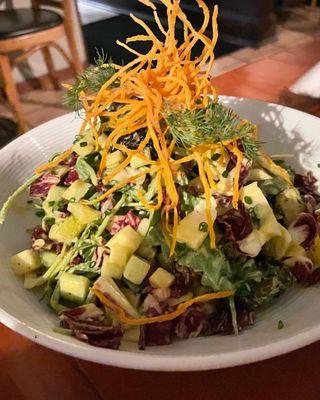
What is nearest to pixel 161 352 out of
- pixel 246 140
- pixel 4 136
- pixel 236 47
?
pixel 246 140

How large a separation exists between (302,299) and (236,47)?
2.84m

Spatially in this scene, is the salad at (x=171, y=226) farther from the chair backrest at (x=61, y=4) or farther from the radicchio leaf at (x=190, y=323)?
the chair backrest at (x=61, y=4)

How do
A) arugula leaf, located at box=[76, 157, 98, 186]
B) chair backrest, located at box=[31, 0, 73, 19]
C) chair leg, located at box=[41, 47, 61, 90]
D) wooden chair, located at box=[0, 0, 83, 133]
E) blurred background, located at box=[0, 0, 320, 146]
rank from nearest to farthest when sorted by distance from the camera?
1. arugula leaf, located at box=[76, 157, 98, 186]
2. blurred background, located at box=[0, 0, 320, 146]
3. wooden chair, located at box=[0, 0, 83, 133]
4. chair backrest, located at box=[31, 0, 73, 19]
5. chair leg, located at box=[41, 47, 61, 90]

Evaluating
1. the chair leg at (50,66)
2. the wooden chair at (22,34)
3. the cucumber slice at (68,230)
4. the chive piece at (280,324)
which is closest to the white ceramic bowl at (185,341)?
the chive piece at (280,324)

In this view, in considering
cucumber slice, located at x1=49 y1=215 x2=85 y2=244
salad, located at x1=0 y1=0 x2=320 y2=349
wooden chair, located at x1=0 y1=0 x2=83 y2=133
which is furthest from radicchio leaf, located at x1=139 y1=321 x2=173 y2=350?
wooden chair, located at x1=0 y1=0 x2=83 y2=133

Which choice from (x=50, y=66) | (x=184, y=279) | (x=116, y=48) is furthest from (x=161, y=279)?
(x=50, y=66)

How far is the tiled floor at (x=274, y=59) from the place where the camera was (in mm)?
1751

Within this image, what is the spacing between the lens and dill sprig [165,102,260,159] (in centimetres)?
81

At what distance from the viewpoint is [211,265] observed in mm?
786

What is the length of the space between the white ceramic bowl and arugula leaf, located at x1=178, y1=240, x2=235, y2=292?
9 cm

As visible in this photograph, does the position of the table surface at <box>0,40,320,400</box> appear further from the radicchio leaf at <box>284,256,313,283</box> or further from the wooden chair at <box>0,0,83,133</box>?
the wooden chair at <box>0,0,83,133</box>

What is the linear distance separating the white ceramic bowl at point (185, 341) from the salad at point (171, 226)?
0.03m

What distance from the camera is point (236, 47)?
10.9 feet

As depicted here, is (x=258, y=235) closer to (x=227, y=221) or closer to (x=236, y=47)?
(x=227, y=221)
